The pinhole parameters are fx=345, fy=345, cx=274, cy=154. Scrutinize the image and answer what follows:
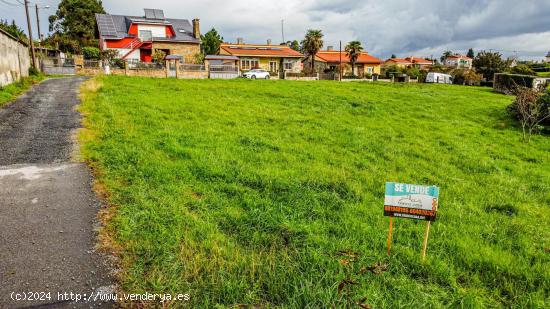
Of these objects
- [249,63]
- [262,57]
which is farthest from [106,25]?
[262,57]

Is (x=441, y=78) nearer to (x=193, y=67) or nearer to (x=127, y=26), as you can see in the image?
(x=193, y=67)

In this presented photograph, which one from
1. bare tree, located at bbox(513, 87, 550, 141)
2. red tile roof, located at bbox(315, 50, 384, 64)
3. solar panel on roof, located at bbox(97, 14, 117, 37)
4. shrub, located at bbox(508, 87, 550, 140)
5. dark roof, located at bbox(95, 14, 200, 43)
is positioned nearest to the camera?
bare tree, located at bbox(513, 87, 550, 141)

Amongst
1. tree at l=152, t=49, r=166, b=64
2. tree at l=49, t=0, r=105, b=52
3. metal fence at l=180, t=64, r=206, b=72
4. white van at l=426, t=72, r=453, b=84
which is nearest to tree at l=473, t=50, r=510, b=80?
white van at l=426, t=72, r=453, b=84

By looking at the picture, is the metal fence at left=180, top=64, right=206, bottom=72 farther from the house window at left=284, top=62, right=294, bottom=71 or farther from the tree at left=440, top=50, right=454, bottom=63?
the tree at left=440, top=50, right=454, bottom=63

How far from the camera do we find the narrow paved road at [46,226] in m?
3.49

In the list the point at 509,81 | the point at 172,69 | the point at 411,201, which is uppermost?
the point at 172,69

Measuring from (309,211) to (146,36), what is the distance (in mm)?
45382

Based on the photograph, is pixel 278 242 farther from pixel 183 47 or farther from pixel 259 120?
pixel 183 47

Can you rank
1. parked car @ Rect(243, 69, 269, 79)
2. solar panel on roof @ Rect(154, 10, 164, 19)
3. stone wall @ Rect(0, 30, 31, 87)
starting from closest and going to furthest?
stone wall @ Rect(0, 30, 31, 87) → parked car @ Rect(243, 69, 269, 79) → solar panel on roof @ Rect(154, 10, 164, 19)

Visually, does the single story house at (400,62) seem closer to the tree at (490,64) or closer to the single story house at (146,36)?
the tree at (490,64)

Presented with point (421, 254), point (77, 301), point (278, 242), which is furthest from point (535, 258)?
point (77, 301)

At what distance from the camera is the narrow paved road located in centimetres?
349

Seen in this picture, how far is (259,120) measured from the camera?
1268 centimetres

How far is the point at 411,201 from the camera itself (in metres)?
3.85
